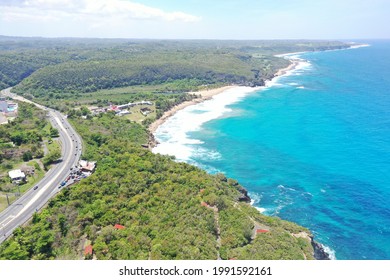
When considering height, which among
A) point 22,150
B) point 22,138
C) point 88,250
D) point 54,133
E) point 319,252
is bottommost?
point 319,252

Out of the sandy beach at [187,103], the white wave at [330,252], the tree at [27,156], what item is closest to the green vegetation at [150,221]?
the white wave at [330,252]

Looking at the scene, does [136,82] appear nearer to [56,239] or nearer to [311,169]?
[311,169]

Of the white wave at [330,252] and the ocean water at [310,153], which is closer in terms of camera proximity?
the white wave at [330,252]

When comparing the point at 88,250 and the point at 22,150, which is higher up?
the point at 22,150

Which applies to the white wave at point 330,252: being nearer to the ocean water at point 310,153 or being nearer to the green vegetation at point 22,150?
the ocean water at point 310,153

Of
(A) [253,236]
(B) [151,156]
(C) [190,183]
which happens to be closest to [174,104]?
(B) [151,156]

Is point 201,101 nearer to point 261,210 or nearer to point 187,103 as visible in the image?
point 187,103

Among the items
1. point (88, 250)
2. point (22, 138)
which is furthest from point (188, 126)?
point (88, 250)
